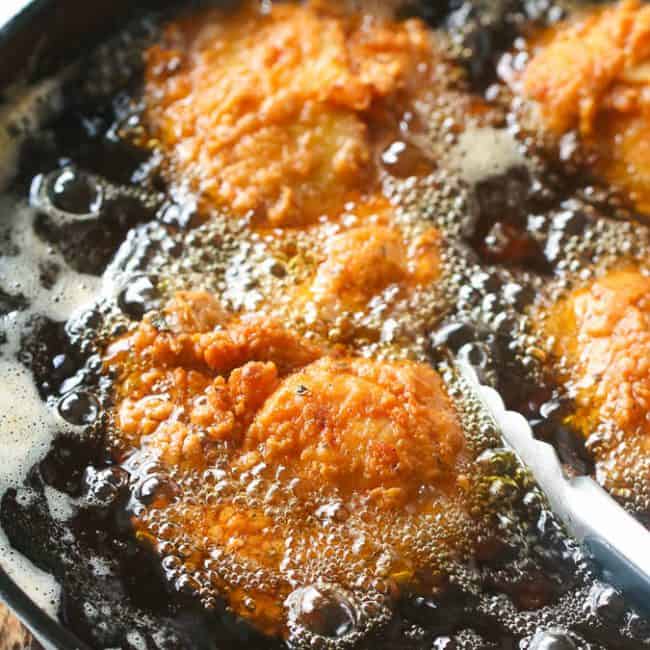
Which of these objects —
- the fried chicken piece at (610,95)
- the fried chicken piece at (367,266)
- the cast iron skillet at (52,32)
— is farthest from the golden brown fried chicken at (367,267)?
the cast iron skillet at (52,32)

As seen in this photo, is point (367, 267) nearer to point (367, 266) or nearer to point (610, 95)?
point (367, 266)

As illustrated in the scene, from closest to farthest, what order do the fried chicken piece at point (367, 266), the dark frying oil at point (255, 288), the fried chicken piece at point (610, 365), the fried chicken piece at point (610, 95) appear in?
the dark frying oil at point (255, 288) → the fried chicken piece at point (610, 365) → the fried chicken piece at point (367, 266) → the fried chicken piece at point (610, 95)

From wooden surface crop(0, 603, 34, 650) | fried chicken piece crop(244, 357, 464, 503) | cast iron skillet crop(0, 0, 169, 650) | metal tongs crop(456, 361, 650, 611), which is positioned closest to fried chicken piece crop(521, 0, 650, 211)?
metal tongs crop(456, 361, 650, 611)

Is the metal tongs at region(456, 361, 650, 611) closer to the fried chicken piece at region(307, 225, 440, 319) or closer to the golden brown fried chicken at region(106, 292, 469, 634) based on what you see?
the golden brown fried chicken at region(106, 292, 469, 634)

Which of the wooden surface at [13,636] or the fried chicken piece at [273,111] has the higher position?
the fried chicken piece at [273,111]

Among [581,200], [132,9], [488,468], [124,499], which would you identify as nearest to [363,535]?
[488,468]

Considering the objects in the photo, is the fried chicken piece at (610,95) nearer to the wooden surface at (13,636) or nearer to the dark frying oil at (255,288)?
the dark frying oil at (255,288)

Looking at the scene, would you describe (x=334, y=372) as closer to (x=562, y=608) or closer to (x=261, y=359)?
(x=261, y=359)
